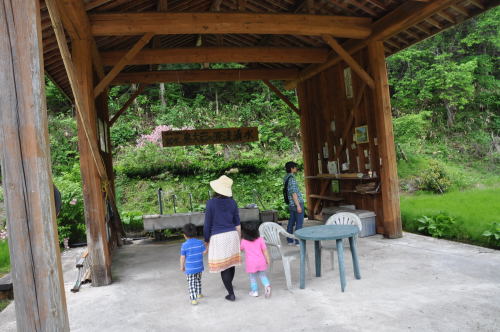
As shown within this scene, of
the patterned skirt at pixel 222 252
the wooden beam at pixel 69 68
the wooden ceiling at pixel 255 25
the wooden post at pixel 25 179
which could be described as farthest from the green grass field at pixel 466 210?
the wooden post at pixel 25 179

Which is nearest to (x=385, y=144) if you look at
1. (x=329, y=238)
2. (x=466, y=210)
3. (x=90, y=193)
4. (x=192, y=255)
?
(x=466, y=210)

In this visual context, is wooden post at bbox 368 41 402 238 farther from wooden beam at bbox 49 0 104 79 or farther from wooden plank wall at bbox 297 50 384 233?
wooden beam at bbox 49 0 104 79

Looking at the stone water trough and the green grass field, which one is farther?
the stone water trough

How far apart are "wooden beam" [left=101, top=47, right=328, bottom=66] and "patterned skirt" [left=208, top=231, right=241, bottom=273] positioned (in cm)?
468

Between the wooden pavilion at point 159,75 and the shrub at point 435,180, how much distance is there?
4191mm

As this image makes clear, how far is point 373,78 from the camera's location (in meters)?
7.37

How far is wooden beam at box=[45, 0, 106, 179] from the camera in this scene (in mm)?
3881

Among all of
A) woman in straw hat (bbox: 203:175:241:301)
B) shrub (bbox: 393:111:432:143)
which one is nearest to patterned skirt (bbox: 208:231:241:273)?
woman in straw hat (bbox: 203:175:241:301)

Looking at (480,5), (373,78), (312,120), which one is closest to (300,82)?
(312,120)

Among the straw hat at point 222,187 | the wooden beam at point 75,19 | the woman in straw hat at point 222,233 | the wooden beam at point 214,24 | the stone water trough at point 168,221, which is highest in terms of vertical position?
the wooden beam at point 214,24

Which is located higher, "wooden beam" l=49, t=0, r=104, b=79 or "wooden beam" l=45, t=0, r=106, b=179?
"wooden beam" l=49, t=0, r=104, b=79

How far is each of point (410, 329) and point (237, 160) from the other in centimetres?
1260

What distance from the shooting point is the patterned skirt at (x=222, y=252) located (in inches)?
167

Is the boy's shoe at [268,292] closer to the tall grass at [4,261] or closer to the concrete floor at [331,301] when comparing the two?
the concrete floor at [331,301]
